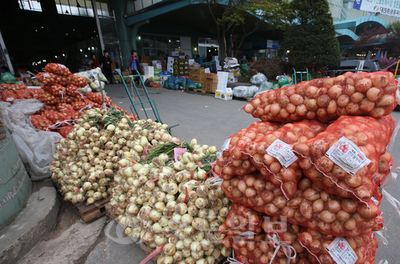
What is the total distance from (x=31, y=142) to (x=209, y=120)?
429cm

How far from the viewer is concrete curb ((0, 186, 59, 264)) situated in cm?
210

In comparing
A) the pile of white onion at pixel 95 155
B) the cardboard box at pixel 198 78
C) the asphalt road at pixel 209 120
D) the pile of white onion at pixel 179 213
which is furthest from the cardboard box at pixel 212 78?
the pile of white onion at pixel 179 213

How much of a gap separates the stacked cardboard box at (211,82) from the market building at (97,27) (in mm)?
5611

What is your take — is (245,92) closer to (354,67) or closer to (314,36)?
(314,36)

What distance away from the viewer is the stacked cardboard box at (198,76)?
A: 10.5 meters

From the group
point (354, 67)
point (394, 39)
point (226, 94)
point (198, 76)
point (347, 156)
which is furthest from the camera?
point (394, 39)

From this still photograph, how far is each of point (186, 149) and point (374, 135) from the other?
1.62 metres

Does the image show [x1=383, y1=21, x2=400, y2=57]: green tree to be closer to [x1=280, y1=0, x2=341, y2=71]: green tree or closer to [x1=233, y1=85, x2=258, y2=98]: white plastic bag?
[x1=280, y1=0, x2=341, y2=71]: green tree

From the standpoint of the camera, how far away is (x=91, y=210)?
2566 millimetres

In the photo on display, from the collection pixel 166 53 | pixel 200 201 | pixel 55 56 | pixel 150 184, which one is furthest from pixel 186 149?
pixel 55 56

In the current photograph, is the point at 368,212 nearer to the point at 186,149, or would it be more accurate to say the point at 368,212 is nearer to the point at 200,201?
the point at 200,201

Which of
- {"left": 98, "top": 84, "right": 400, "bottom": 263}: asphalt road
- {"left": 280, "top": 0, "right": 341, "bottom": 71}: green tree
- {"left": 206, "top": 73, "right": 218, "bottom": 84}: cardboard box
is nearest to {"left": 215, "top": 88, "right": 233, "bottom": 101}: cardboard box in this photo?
{"left": 98, "top": 84, "right": 400, "bottom": 263}: asphalt road

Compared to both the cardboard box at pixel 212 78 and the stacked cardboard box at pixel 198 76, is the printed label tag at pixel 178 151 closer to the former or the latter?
the cardboard box at pixel 212 78

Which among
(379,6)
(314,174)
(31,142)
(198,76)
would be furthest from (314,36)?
(31,142)
